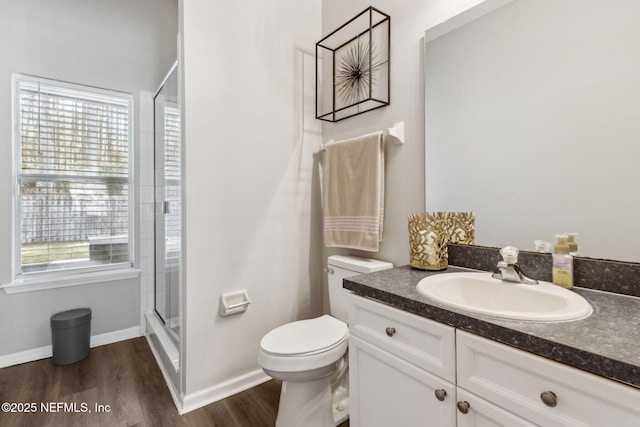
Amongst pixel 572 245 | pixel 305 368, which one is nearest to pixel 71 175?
pixel 305 368

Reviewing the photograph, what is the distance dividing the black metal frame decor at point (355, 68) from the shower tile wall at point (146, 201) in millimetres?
1524

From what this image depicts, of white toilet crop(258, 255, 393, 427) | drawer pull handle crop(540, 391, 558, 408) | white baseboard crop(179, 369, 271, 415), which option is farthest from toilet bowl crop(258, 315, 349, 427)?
drawer pull handle crop(540, 391, 558, 408)

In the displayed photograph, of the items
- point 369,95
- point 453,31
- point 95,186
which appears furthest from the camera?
point 95,186

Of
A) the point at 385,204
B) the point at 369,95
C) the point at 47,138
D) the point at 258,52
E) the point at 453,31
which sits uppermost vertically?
the point at 258,52

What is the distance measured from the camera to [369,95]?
69.5 inches

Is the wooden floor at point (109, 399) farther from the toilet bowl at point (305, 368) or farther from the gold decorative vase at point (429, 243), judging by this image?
the gold decorative vase at point (429, 243)

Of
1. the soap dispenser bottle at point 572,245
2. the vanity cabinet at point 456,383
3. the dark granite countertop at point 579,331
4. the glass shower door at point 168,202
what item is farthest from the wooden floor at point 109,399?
the soap dispenser bottle at point 572,245

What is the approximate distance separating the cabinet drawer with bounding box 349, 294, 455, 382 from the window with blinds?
229cm

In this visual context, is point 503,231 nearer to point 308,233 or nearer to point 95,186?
point 308,233

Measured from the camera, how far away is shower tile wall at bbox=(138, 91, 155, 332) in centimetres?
255

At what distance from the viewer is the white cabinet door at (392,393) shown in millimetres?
882

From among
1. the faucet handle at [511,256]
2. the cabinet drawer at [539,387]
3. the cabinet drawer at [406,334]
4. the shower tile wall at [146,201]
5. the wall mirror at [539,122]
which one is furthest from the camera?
the shower tile wall at [146,201]

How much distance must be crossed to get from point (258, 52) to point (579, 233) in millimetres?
1883

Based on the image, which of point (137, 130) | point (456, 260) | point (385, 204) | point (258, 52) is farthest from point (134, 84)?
point (456, 260)
